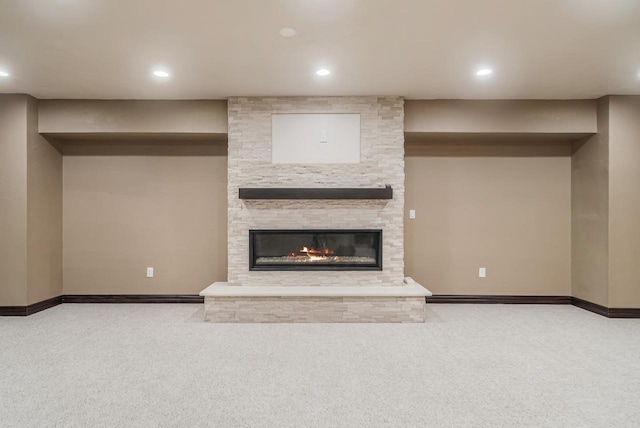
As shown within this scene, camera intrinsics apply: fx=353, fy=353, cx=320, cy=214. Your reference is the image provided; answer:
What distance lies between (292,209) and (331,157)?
76 centimetres

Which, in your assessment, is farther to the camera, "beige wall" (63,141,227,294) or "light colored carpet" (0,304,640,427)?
"beige wall" (63,141,227,294)

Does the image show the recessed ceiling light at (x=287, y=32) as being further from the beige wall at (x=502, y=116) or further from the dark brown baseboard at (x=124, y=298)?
the dark brown baseboard at (x=124, y=298)

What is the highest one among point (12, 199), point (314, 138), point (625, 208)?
point (314, 138)

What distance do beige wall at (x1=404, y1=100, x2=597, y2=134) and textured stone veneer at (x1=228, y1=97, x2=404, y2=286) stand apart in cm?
35

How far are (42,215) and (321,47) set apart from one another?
3948 mm

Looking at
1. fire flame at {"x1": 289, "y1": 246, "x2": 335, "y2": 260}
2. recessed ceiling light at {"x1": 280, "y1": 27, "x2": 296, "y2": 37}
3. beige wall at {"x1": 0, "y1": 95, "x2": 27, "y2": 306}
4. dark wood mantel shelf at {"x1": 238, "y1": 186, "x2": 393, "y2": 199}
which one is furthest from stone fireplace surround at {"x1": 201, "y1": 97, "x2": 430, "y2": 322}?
beige wall at {"x1": 0, "y1": 95, "x2": 27, "y2": 306}

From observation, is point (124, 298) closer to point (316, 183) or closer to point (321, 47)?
point (316, 183)

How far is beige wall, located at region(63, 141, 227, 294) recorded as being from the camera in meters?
4.73

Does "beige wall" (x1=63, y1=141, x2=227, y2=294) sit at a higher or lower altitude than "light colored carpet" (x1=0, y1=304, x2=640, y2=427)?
higher

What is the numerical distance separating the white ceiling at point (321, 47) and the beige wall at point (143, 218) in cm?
94

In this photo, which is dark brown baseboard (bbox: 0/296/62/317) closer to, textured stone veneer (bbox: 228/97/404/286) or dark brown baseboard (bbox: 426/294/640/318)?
textured stone veneer (bbox: 228/97/404/286)

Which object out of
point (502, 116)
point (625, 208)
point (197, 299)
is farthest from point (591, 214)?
point (197, 299)

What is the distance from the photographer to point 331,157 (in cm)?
415

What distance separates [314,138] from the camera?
163 inches
